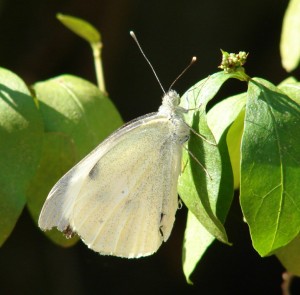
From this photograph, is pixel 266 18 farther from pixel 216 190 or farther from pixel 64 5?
pixel 216 190

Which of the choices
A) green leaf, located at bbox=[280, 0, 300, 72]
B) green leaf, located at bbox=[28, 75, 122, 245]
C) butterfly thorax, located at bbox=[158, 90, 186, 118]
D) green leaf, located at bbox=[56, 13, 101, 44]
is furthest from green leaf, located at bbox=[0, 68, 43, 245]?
green leaf, located at bbox=[280, 0, 300, 72]

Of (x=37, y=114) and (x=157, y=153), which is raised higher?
(x=37, y=114)

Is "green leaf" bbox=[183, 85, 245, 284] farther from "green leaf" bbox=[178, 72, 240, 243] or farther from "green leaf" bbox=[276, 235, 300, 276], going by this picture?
"green leaf" bbox=[276, 235, 300, 276]

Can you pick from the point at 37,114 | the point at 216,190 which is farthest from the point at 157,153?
the point at 216,190

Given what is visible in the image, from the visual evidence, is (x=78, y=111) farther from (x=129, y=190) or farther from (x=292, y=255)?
(x=292, y=255)

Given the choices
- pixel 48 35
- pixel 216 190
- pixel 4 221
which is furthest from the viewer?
pixel 48 35
